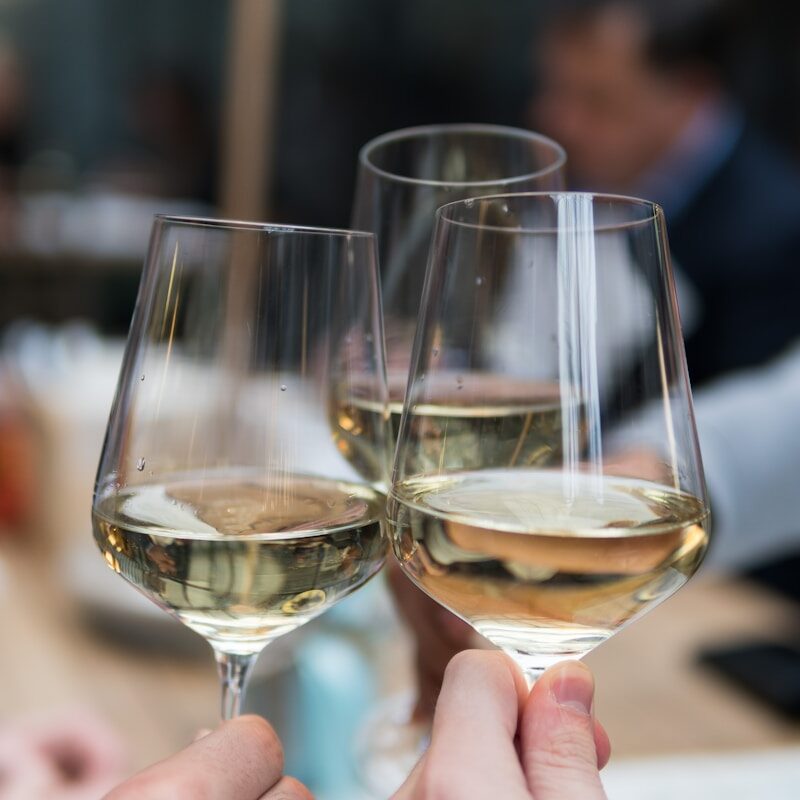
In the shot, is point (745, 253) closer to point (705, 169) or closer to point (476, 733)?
point (705, 169)

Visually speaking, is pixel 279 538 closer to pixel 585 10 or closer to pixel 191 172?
pixel 585 10

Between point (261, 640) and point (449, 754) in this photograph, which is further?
point (261, 640)

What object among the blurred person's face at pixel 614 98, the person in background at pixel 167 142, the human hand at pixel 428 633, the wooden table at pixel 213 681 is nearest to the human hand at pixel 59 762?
the wooden table at pixel 213 681

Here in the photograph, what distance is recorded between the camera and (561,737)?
388 millimetres

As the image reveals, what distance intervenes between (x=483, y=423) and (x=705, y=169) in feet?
5.71

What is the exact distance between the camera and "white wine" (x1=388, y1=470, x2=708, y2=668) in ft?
1.34

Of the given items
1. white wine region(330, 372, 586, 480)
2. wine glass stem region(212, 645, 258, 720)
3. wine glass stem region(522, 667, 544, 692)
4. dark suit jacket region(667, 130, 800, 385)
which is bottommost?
dark suit jacket region(667, 130, 800, 385)

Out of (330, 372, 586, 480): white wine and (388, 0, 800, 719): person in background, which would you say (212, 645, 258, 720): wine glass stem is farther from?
(388, 0, 800, 719): person in background

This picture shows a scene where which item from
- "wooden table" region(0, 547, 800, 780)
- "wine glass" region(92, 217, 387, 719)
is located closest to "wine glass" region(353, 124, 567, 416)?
"wine glass" region(92, 217, 387, 719)

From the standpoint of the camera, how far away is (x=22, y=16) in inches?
163

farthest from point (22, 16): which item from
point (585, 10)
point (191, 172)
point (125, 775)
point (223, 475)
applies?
point (223, 475)

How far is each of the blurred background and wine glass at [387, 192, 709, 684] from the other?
0.52 meters

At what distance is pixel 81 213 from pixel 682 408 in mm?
3472

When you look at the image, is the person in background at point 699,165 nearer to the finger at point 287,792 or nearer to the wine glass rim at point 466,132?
the wine glass rim at point 466,132
